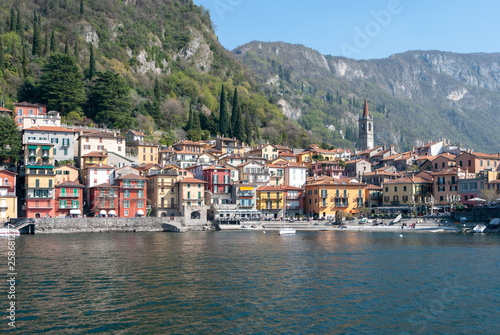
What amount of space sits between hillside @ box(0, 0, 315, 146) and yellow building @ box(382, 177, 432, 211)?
132ft

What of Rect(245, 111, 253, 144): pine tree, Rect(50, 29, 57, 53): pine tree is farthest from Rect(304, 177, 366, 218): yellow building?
Rect(50, 29, 57, 53): pine tree

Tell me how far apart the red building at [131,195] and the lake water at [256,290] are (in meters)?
25.7

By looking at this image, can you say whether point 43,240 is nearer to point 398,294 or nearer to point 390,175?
point 398,294

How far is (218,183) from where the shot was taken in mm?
78875

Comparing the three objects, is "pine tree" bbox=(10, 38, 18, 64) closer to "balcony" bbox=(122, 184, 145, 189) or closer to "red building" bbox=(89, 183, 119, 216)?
"red building" bbox=(89, 183, 119, 216)

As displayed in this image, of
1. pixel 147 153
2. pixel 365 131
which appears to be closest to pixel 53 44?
pixel 147 153

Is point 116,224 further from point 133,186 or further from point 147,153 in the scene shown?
point 147,153

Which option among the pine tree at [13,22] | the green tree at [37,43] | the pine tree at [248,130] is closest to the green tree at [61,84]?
the green tree at [37,43]

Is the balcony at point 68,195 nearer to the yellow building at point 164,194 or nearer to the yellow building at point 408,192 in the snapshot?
the yellow building at point 164,194

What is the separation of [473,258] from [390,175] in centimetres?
5219

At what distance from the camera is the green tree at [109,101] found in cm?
9081

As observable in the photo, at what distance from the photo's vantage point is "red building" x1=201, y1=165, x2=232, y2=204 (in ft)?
257

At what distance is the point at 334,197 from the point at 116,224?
33561 millimetres

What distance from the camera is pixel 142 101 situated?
4215 inches
